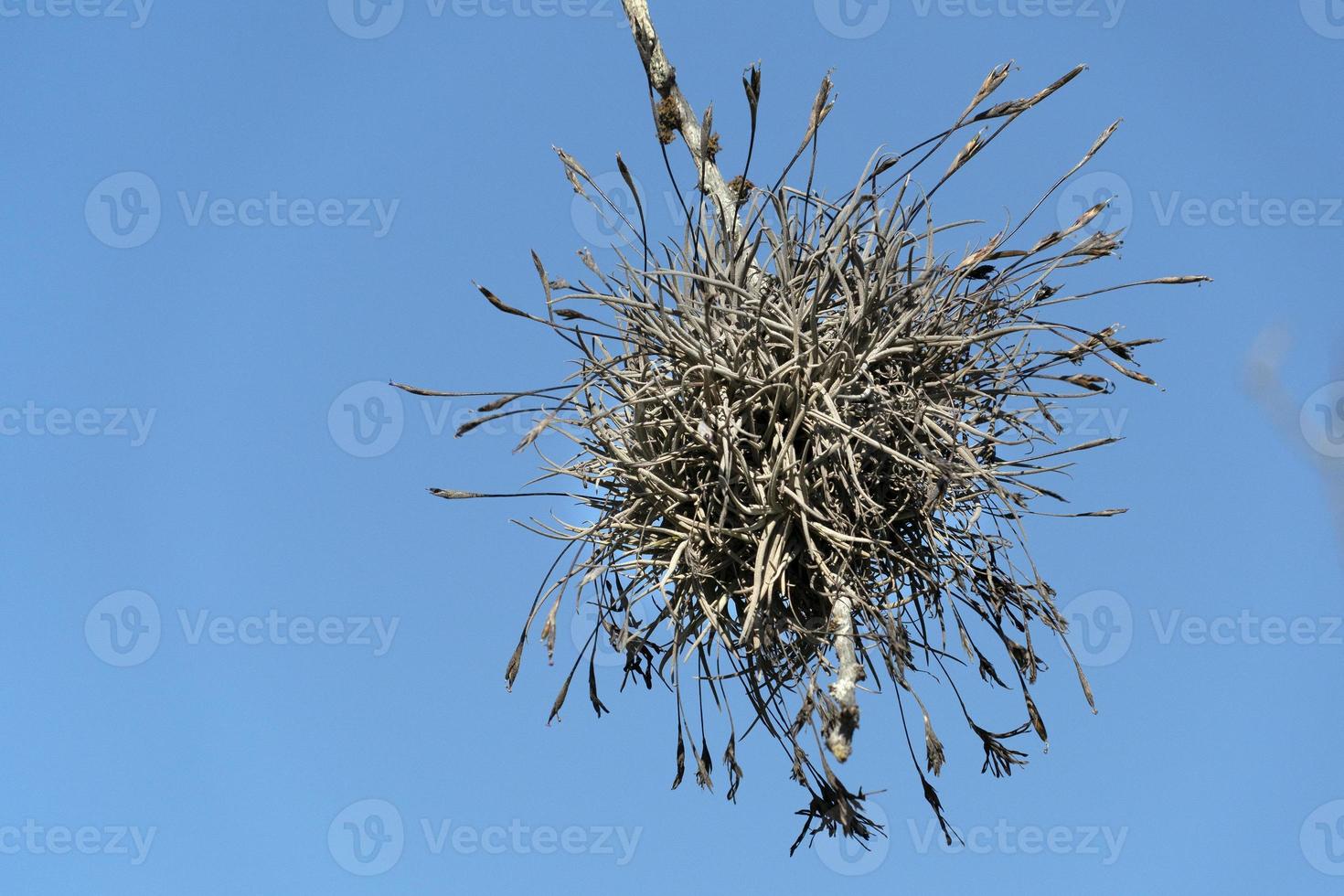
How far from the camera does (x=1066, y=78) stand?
210 cm

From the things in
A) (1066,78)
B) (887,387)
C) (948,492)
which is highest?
(1066,78)

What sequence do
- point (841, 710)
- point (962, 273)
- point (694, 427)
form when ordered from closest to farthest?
point (841, 710)
point (694, 427)
point (962, 273)

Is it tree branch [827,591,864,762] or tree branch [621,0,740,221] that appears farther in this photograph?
tree branch [621,0,740,221]

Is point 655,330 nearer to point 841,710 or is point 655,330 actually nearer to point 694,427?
point 694,427

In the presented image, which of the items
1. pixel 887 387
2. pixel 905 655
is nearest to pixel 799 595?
pixel 905 655

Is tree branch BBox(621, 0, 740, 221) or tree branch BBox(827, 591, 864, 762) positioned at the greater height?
tree branch BBox(621, 0, 740, 221)

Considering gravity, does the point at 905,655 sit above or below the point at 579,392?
below

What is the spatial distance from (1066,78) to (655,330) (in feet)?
2.23

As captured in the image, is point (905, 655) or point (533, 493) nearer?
point (905, 655)

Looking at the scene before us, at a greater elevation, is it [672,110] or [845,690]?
[672,110]

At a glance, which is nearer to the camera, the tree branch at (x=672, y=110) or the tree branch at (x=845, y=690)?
the tree branch at (x=845, y=690)

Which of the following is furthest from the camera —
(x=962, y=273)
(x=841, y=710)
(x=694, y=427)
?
(x=962, y=273)

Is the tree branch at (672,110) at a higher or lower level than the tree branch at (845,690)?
higher

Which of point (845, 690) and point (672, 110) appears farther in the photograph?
point (672, 110)
